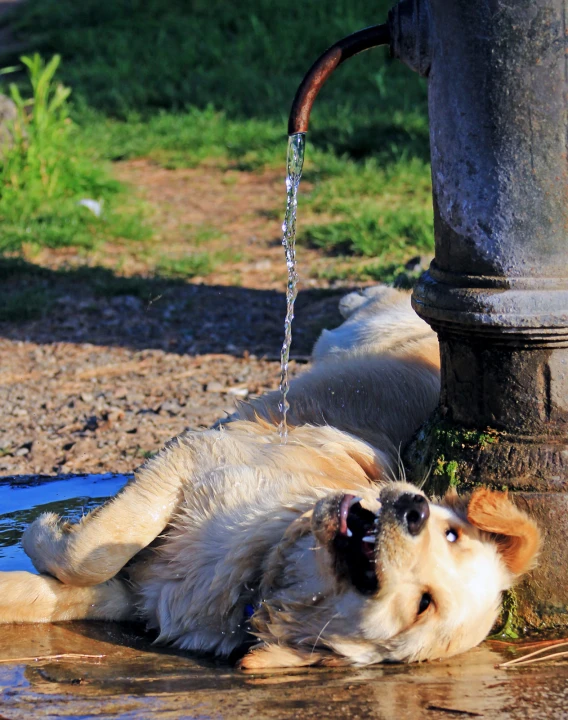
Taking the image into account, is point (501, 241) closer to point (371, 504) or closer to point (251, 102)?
point (371, 504)

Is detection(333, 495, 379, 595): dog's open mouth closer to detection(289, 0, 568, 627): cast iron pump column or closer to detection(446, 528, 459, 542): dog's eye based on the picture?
detection(446, 528, 459, 542): dog's eye

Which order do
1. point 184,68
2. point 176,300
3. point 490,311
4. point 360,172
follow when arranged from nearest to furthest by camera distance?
1. point 490,311
2. point 176,300
3. point 360,172
4. point 184,68

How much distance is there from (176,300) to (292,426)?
3564mm

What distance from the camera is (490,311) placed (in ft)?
9.23

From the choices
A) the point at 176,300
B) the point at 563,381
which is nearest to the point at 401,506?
the point at 563,381

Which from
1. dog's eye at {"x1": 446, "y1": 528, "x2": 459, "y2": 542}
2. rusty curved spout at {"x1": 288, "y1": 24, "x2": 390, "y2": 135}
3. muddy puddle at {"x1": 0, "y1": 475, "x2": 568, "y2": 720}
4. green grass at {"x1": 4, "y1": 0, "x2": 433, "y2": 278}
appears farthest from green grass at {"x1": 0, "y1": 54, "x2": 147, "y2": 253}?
dog's eye at {"x1": 446, "y1": 528, "x2": 459, "y2": 542}

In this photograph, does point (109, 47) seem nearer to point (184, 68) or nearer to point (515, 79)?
point (184, 68)

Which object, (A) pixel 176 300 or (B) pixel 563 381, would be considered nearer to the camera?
(B) pixel 563 381

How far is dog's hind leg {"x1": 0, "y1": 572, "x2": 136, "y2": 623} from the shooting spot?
10.2ft

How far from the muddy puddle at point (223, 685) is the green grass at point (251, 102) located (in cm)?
471

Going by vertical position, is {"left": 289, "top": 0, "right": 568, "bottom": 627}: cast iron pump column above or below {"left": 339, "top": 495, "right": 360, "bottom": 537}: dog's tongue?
above

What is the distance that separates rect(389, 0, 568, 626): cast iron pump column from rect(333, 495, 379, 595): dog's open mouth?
0.41 metres

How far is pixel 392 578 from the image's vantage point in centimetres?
266

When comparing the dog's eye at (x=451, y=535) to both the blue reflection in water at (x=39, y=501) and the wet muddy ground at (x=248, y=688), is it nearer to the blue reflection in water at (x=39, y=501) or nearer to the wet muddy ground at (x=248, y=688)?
the wet muddy ground at (x=248, y=688)
